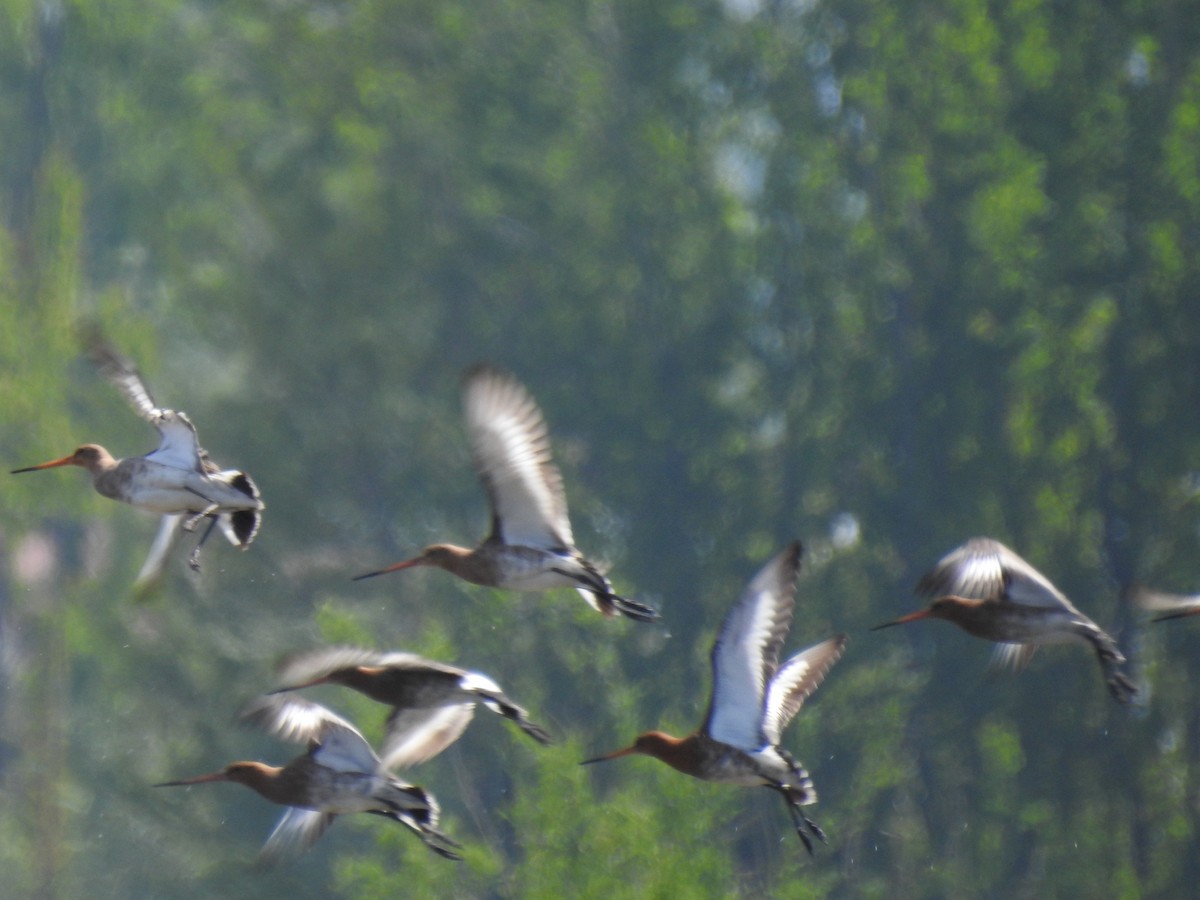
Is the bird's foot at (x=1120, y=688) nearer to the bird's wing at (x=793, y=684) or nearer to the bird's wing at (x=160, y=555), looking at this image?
the bird's wing at (x=793, y=684)

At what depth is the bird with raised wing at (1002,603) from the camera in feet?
18.7

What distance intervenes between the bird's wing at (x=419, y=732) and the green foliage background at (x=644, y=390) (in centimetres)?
779

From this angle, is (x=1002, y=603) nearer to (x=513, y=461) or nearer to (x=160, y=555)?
(x=513, y=461)

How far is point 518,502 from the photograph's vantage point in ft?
19.7

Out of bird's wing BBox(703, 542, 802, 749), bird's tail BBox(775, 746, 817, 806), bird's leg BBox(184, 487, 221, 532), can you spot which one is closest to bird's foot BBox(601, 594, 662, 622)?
bird's wing BBox(703, 542, 802, 749)

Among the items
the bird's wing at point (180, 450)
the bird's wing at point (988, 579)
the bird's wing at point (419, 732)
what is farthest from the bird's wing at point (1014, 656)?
the bird's wing at point (180, 450)

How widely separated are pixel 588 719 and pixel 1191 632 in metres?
6.04

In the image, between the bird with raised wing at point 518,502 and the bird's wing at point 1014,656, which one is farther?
the bird's wing at point 1014,656

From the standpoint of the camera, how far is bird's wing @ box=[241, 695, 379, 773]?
5.91 meters

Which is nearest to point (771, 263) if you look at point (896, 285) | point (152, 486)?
point (896, 285)

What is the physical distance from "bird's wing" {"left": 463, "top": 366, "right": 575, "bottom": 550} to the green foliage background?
8.95m

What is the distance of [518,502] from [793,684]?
4.64ft

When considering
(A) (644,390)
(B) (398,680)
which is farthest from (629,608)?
(A) (644,390)

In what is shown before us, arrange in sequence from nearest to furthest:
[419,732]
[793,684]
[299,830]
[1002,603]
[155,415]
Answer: [155,415] → [1002,603] → [793,684] → [419,732] → [299,830]
